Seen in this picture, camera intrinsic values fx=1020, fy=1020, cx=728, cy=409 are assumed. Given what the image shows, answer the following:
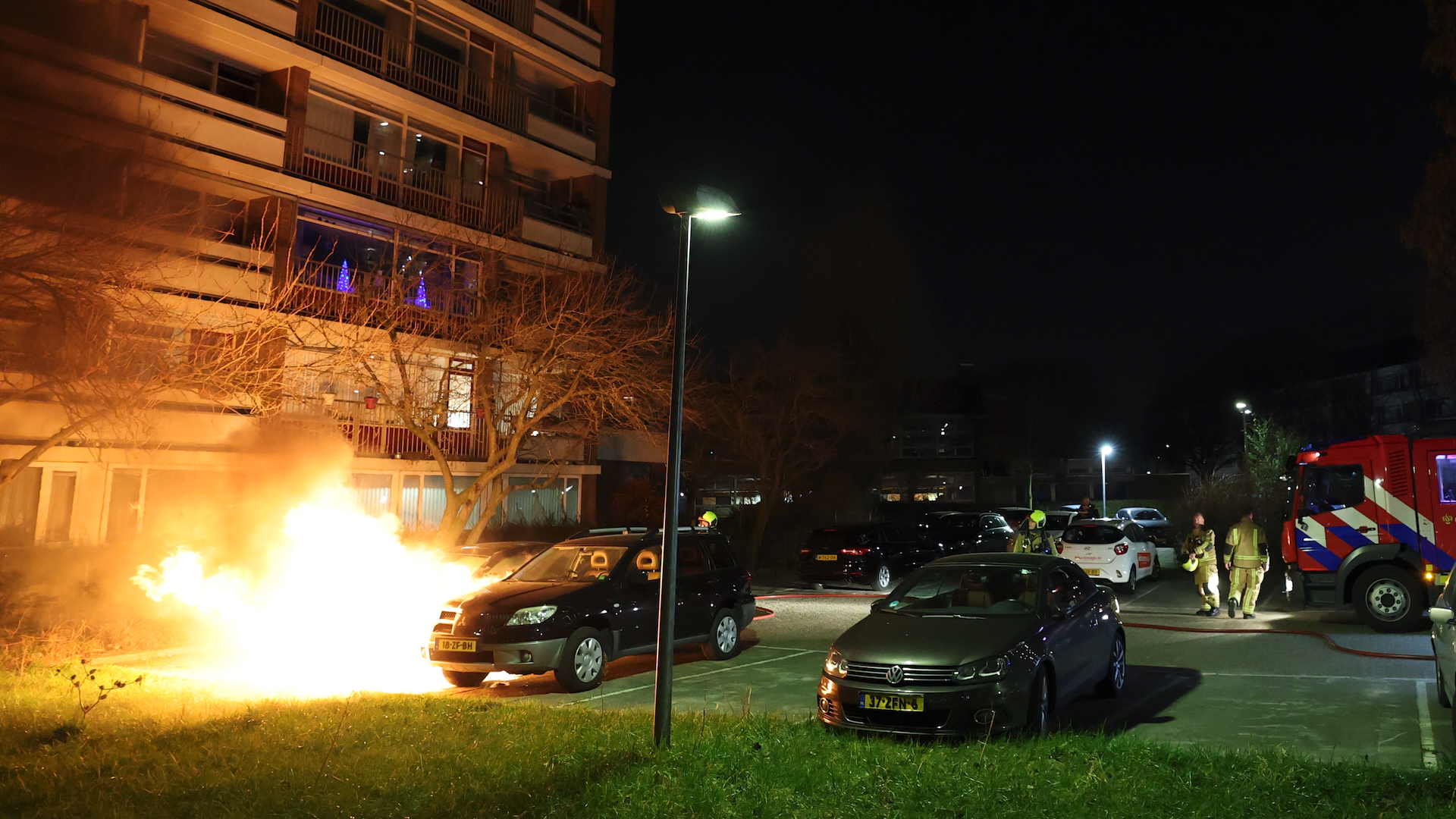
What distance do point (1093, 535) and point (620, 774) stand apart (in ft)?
54.9

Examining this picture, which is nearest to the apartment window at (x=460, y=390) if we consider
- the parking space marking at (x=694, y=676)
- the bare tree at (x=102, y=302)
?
the bare tree at (x=102, y=302)

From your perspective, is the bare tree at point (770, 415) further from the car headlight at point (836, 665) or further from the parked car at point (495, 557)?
the car headlight at point (836, 665)

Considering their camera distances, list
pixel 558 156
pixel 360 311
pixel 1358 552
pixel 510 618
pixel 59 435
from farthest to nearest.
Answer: pixel 558 156 → pixel 360 311 → pixel 1358 552 → pixel 59 435 → pixel 510 618

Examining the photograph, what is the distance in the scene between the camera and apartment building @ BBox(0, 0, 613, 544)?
64.1 feet

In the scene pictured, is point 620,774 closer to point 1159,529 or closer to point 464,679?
point 464,679

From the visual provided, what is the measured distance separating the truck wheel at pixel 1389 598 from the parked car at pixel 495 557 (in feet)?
39.3

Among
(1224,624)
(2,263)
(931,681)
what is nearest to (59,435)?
(2,263)

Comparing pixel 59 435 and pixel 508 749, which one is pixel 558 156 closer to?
pixel 59 435

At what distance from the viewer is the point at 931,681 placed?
767 centimetres

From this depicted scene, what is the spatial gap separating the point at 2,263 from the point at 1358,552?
1785 cm

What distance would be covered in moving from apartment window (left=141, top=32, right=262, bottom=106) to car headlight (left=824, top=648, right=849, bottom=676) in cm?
1984

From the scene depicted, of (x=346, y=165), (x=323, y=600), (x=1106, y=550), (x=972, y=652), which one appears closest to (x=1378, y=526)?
(x=1106, y=550)

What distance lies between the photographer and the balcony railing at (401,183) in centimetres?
2438

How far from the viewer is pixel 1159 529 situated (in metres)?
35.9
